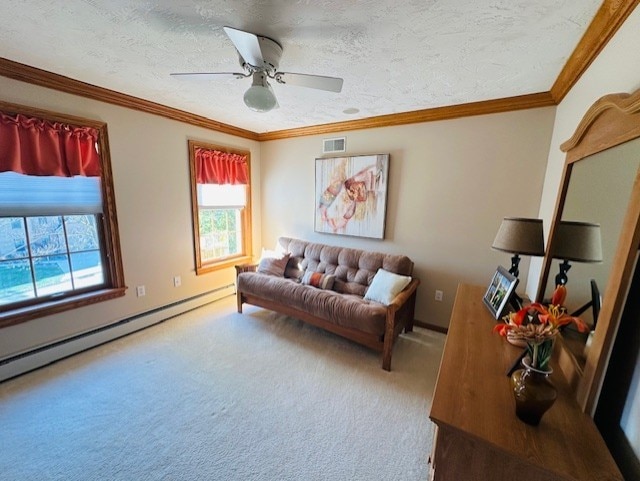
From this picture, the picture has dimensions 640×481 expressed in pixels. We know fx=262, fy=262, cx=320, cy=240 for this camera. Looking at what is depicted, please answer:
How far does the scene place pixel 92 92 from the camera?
2201 millimetres

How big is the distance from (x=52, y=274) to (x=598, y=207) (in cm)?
362

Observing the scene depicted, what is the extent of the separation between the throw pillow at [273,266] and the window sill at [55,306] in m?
1.41

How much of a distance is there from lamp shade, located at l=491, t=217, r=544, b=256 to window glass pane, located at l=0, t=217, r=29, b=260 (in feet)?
11.3

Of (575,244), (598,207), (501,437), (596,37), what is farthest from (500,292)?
(596,37)

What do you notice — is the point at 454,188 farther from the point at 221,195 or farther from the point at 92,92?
the point at 92,92

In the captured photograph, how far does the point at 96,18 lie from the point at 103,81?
100 cm

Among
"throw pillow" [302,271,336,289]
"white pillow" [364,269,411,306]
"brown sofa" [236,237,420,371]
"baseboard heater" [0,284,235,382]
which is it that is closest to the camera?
"baseboard heater" [0,284,235,382]

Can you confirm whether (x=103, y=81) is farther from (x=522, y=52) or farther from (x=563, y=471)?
(x=563, y=471)

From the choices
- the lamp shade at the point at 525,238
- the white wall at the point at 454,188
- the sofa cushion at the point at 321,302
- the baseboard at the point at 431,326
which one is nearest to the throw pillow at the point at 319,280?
the sofa cushion at the point at 321,302

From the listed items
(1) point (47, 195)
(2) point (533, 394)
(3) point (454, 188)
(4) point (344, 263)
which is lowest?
(4) point (344, 263)

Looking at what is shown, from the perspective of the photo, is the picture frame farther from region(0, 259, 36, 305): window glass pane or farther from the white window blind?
region(0, 259, 36, 305): window glass pane

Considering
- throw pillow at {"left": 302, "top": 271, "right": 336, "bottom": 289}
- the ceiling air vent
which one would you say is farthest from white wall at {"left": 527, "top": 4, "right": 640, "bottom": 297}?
the ceiling air vent

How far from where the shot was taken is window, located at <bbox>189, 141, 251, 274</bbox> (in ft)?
10.4

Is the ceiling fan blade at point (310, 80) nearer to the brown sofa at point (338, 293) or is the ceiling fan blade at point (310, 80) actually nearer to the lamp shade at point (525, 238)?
the lamp shade at point (525, 238)
